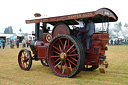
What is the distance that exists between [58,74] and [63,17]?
1.89 m

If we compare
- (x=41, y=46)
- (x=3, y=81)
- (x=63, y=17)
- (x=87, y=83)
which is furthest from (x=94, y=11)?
(x=3, y=81)

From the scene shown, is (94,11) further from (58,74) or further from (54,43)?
(58,74)

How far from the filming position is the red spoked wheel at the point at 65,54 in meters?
4.87

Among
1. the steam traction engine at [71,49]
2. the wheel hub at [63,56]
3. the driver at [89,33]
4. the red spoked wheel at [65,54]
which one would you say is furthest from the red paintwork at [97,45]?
the wheel hub at [63,56]

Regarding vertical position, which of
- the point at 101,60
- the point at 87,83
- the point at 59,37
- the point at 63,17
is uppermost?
the point at 63,17

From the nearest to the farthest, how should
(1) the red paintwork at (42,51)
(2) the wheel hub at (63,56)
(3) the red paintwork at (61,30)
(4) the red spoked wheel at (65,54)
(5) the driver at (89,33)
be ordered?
(4) the red spoked wheel at (65,54) < (2) the wheel hub at (63,56) < (5) the driver at (89,33) < (3) the red paintwork at (61,30) < (1) the red paintwork at (42,51)

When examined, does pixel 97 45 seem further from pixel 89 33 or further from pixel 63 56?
pixel 63 56

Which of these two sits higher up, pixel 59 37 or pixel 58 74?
pixel 59 37

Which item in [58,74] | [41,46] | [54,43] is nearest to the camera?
[58,74]

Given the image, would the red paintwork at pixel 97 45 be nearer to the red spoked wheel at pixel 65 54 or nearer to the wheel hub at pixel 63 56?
the red spoked wheel at pixel 65 54

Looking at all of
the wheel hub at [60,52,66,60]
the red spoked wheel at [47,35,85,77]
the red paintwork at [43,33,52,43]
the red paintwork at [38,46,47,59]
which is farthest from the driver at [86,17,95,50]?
the red paintwork at [38,46,47,59]

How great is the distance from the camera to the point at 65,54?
17.2 ft

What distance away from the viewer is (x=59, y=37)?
531 cm

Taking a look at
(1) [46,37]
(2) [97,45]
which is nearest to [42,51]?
(1) [46,37]
